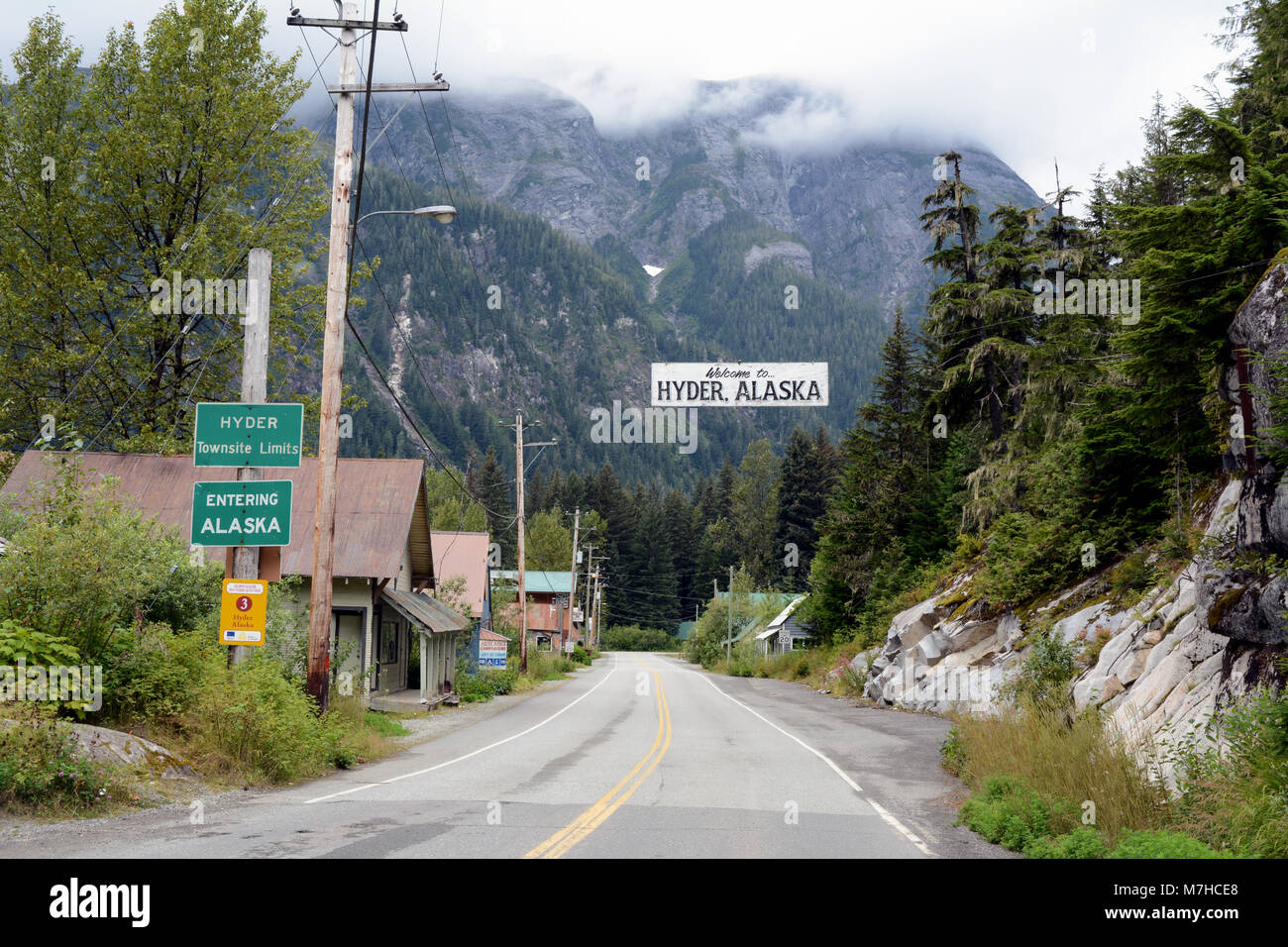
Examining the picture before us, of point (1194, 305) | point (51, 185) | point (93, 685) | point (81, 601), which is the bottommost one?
point (93, 685)

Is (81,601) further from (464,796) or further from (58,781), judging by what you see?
(464,796)

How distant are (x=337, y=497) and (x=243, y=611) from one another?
489 inches

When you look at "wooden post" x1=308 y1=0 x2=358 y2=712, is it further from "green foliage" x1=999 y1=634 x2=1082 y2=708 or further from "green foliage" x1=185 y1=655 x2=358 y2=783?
"green foliage" x1=999 y1=634 x2=1082 y2=708

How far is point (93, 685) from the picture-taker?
41.7 ft

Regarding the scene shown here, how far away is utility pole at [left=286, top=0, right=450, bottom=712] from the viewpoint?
1545cm

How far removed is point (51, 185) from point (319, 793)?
26152 mm

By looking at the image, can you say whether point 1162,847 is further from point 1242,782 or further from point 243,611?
point 243,611

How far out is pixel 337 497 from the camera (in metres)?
25.9

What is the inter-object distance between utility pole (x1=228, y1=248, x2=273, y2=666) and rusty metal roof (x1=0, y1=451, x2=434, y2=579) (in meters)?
10.6

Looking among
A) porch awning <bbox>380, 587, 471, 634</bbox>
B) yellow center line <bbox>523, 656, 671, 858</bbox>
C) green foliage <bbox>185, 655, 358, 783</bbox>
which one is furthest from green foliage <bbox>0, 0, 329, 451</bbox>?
yellow center line <bbox>523, 656, 671, 858</bbox>

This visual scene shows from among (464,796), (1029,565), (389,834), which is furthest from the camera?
(1029,565)

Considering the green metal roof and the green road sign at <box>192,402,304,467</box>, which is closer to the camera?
the green road sign at <box>192,402,304,467</box>
